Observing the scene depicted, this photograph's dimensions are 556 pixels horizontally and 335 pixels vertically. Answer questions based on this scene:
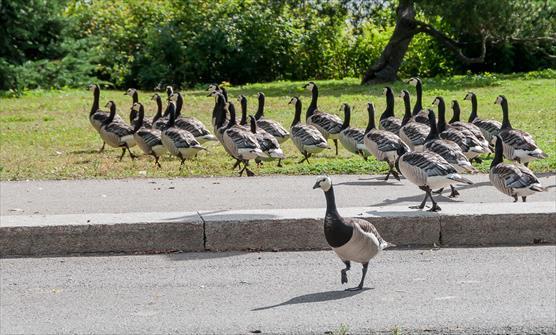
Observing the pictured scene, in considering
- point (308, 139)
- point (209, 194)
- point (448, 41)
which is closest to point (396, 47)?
point (448, 41)

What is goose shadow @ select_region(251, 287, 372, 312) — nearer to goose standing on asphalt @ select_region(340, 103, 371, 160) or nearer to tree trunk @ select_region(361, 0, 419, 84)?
goose standing on asphalt @ select_region(340, 103, 371, 160)

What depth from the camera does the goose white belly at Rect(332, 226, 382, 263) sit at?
875 cm

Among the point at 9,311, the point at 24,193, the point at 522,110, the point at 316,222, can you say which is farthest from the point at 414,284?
the point at 522,110

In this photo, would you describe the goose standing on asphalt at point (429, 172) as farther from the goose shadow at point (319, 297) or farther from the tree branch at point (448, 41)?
the tree branch at point (448, 41)

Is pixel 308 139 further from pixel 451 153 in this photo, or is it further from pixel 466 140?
pixel 451 153

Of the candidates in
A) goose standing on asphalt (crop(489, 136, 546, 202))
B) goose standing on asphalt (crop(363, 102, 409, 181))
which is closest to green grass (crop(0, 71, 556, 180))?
goose standing on asphalt (crop(363, 102, 409, 181))

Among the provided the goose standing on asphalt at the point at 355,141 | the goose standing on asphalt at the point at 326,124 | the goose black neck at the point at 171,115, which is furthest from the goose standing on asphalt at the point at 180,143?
the goose standing on asphalt at the point at 326,124

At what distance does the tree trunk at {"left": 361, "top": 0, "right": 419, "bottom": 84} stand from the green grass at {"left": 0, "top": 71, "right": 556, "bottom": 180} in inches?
24.4

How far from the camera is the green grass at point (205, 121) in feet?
51.6

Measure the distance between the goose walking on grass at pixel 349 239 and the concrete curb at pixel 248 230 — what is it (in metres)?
1.70

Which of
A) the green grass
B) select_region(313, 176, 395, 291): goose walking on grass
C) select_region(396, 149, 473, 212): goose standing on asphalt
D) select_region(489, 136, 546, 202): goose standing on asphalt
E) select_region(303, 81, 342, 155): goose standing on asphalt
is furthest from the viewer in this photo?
select_region(303, 81, 342, 155): goose standing on asphalt

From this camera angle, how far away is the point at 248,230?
10.6 m

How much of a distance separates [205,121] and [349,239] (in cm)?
1365

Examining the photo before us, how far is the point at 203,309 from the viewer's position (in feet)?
27.3
